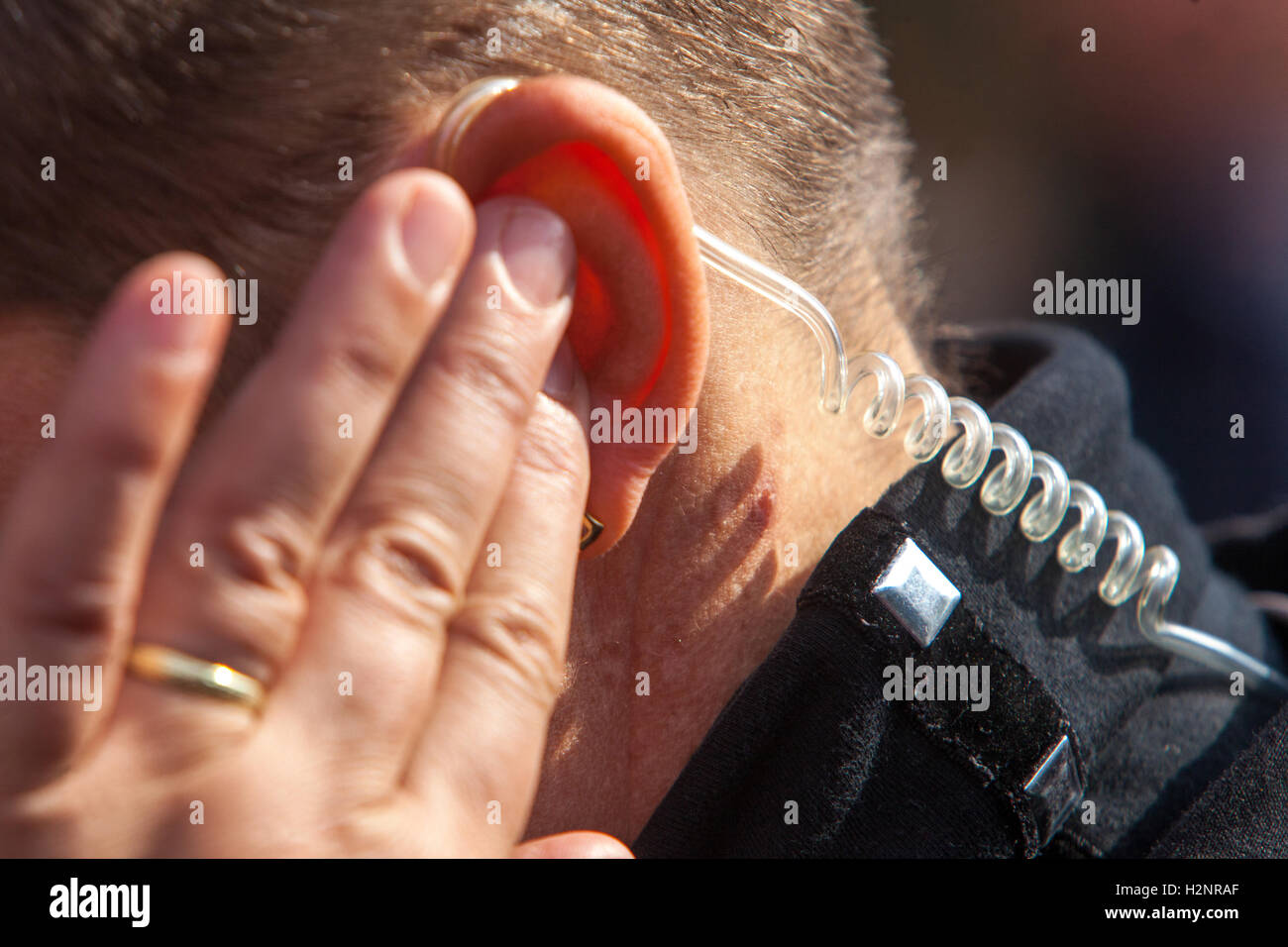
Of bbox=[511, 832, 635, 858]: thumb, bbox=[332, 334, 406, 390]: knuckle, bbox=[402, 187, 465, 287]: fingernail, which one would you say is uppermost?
bbox=[402, 187, 465, 287]: fingernail

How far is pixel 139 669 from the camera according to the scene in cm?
79

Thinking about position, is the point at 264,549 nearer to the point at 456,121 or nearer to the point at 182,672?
the point at 182,672

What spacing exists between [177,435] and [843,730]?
2.17 ft

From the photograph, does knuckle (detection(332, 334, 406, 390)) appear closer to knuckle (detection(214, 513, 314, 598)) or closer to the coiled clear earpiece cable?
knuckle (detection(214, 513, 314, 598))

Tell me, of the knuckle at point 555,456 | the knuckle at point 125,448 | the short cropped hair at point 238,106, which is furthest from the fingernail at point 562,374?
the knuckle at point 125,448

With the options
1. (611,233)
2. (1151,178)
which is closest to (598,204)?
(611,233)

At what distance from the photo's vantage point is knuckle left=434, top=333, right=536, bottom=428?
870 mm

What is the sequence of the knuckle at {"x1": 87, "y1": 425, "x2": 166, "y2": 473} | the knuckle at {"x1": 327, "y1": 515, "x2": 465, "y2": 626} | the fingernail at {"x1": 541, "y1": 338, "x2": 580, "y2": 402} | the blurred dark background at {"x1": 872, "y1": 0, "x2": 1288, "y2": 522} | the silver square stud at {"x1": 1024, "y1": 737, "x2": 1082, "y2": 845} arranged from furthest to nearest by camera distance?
the blurred dark background at {"x1": 872, "y1": 0, "x2": 1288, "y2": 522} < the silver square stud at {"x1": 1024, "y1": 737, "x2": 1082, "y2": 845} < the fingernail at {"x1": 541, "y1": 338, "x2": 580, "y2": 402} < the knuckle at {"x1": 327, "y1": 515, "x2": 465, "y2": 626} < the knuckle at {"x1": 87, "y1": 425, "x2": 166, "y2": 473}

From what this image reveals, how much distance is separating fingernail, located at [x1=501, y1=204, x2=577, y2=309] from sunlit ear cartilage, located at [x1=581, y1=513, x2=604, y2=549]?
0.23m

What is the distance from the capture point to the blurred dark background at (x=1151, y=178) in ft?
10.1

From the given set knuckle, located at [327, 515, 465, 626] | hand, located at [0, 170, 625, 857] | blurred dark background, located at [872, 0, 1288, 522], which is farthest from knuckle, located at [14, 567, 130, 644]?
blurred dark background, located at [872, 0, 1288, 522]

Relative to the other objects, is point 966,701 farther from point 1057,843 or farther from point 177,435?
point 177,435

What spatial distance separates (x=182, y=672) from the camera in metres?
0.79

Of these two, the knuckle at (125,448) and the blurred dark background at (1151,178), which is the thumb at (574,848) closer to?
the knuckle at (125,448)
